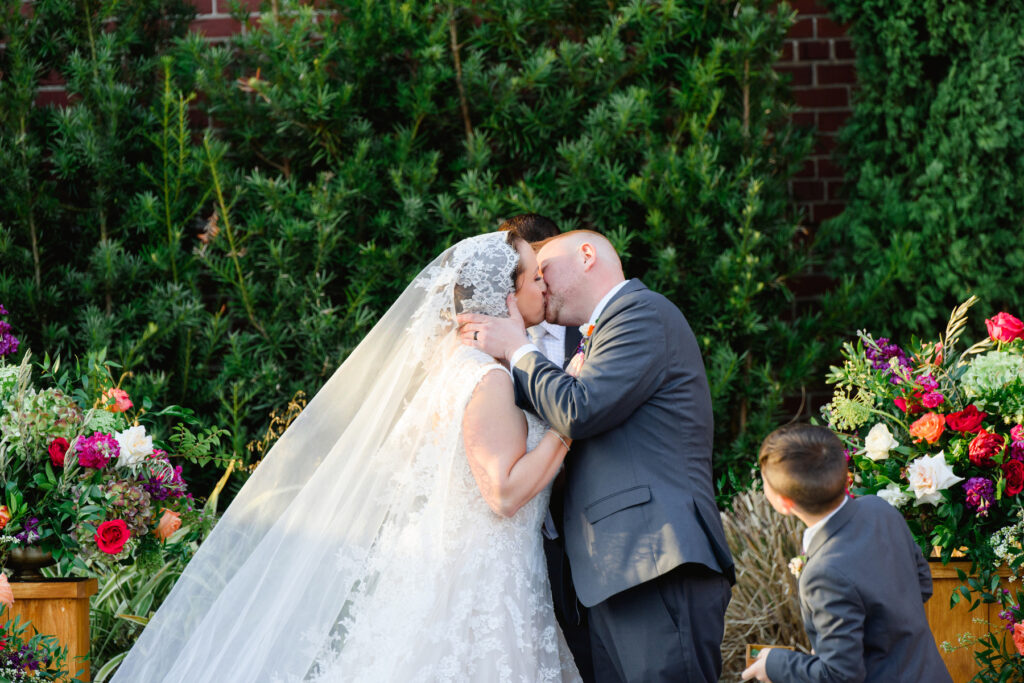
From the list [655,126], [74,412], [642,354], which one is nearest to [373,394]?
[642,354]

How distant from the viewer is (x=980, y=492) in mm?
3303

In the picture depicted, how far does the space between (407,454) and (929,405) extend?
1.86 metres

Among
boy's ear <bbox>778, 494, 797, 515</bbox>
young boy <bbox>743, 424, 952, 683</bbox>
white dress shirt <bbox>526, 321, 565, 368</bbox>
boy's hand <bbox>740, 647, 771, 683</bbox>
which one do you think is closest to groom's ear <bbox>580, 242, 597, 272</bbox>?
young boy <bbox>743, 424, 952, 683</bbox>

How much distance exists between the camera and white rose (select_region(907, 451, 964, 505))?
3.33 meters

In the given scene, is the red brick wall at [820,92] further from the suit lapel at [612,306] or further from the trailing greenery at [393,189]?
the suit lapel at [612,306]

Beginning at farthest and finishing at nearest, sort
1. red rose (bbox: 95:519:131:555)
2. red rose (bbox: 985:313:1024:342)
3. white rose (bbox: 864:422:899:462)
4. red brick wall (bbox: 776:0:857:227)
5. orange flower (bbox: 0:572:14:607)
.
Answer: red brick wall (bbox: 776:0:857:227) < red rose (bbox: 985:313:1024:342) < white rose (bbox: 864:422:899:462) < red rose (bbox: 95:519:131:555) < orange flower (bbox: 0:572:14:607)

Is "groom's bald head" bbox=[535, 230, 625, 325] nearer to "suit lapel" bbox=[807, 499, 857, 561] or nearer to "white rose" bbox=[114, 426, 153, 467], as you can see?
"suit lapel" bbox=[807, 499, 857, 561]

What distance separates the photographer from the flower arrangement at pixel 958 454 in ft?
10.9

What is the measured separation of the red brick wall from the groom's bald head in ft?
8.84

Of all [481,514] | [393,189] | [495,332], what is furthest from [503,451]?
[393,189]

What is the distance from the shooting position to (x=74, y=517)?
325 cm

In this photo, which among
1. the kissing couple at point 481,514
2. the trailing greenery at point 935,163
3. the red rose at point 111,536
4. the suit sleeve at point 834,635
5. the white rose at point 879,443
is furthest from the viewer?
the trailing greenery at point 935,163

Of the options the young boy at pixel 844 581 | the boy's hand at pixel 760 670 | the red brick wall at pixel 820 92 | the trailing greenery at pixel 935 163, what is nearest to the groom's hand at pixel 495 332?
the young boy at pixel 844 581

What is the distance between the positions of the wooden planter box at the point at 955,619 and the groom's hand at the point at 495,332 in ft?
5.93
